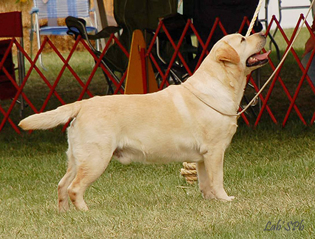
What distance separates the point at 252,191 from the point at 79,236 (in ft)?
4.39

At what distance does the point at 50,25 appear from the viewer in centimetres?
1316

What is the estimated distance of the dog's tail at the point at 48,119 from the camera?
3480 millimetres

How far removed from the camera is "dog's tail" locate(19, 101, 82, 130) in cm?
348

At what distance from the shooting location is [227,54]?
147 inches

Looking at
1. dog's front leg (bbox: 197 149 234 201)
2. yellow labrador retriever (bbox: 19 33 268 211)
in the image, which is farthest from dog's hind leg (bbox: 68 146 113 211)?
dog's front leg (bbox: 197 149 234 201)

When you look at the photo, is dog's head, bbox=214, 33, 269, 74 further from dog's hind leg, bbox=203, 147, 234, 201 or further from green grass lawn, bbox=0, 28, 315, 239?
green grass lawn, bbox=0, 28, 315, 239

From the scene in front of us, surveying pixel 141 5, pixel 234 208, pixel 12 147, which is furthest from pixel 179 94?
pixel 141 5

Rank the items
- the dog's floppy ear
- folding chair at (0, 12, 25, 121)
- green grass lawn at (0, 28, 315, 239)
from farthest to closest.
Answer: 1. folding chair at (0, 12, 25, 121)
2. the dog's floppy ear
3. green grass lawn at (0, 28, 315, 239)

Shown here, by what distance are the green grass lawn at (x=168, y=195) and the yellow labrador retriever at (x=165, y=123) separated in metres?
0.25

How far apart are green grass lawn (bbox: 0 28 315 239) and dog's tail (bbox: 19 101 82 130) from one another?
0.57 m

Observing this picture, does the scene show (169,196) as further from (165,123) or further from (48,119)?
(48,119)

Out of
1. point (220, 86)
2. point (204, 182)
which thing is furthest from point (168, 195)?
point (220, 86)

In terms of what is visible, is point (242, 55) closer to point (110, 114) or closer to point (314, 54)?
point (110, 114)

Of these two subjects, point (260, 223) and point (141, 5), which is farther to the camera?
point (141, 5)
